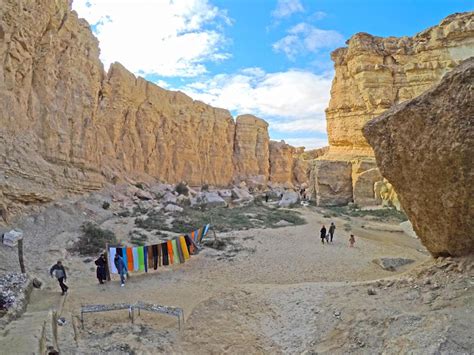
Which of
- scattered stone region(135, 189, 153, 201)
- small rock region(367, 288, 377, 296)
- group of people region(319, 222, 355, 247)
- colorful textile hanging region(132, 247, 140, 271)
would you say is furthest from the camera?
scattered stone region(135, 189, 153, 201)

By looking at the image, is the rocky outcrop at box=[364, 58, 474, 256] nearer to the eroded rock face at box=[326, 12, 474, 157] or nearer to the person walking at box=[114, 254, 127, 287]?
the person walking at box=[114, 254, 127, 287]

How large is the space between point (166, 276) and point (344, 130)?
2622 cm

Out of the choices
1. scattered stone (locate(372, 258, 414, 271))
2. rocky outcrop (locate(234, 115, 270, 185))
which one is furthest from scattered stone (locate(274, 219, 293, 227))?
rocky outcrop (locate(234, 115, 270, 185))

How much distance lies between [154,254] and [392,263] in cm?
829

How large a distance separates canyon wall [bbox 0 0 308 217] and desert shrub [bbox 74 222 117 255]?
274cm

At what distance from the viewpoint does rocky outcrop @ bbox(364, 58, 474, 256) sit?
17.0ft

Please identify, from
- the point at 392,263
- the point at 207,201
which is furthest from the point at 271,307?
the point at 207,201

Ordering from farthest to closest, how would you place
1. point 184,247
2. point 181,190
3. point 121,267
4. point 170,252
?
1. point 181,190
2. point 184,247
3. point 170,252
4. point 121,267

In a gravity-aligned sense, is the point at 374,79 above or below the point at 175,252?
above

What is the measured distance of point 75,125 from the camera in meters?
19.6

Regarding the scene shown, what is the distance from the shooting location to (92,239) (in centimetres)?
1359

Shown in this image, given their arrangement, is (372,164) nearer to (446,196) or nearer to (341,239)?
(341,239)

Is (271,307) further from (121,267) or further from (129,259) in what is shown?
(129,259)

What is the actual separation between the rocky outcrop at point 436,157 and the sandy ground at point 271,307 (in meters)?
0.76
